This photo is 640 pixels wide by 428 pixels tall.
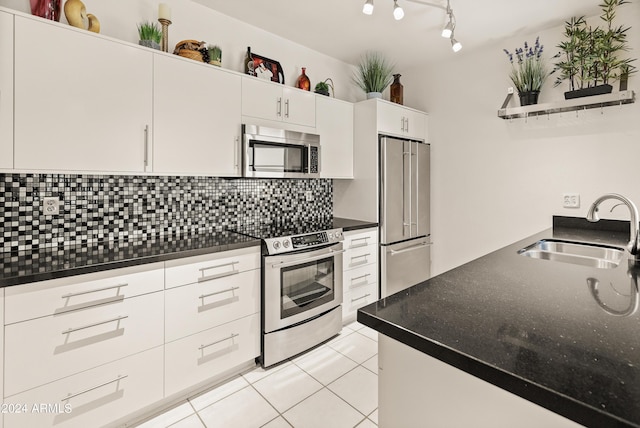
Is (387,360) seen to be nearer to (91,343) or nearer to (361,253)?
(91,343)

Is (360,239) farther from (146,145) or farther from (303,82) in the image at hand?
(146,145)

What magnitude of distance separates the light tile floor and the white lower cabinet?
540 mm

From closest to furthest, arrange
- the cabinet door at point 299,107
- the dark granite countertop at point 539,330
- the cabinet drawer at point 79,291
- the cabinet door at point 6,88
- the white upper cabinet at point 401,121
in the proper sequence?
the dark granite countertop at point 539,330
the cabinet drawer at point 79,291
the cabinet door at point 6,88
the cabinet door at point 299,107
the white upper cabinet at point 401,121

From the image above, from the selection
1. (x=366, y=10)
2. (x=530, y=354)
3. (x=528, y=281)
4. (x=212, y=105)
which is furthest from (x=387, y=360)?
(x=212, y=105)

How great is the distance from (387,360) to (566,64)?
2.84m

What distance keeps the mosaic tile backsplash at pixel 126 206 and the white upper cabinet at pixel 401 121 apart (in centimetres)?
111

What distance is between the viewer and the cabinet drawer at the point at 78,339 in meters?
1.37

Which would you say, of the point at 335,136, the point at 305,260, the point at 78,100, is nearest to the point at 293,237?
the point at 305,260

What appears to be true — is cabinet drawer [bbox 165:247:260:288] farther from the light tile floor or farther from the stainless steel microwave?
the light tile floor

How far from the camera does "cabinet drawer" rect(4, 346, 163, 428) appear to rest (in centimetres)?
141

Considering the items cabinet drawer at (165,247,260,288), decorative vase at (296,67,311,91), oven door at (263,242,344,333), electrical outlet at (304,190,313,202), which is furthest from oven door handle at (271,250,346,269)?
decorative vase at (296,67,311,91)

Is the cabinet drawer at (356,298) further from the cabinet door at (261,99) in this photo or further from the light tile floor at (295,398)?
the cabinet door at (261,99)

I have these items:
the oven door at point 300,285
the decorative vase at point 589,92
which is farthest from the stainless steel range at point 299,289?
the decorative vase at point 589,92

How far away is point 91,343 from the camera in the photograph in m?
1.55
